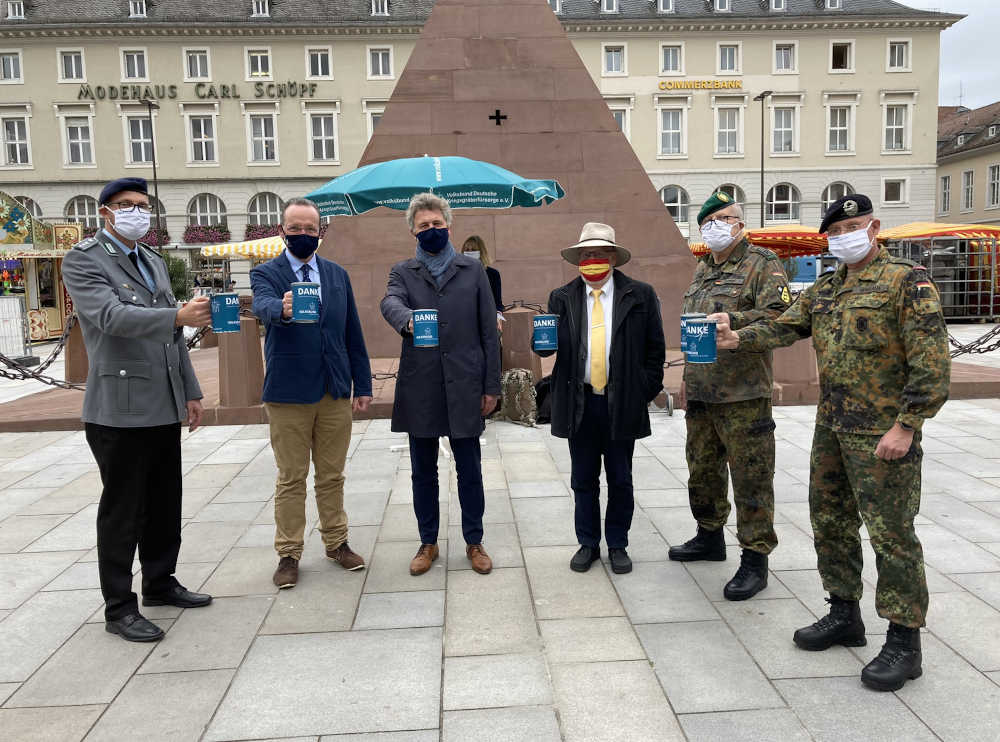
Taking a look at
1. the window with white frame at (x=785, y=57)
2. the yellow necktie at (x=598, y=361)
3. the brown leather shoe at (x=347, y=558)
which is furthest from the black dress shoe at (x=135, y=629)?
the window with white frame at (x=785, y=57)

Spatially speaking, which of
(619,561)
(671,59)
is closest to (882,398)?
(619,561)

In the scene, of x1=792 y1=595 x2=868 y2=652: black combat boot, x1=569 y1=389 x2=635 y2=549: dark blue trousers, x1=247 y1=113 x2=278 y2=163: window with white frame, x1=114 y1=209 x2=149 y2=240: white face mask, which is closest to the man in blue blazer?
x1=114 y1=209 x2=149 y2=240: white face mask

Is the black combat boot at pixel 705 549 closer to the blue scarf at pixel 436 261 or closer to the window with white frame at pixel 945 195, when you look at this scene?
the blue scarf at pixel 436 261

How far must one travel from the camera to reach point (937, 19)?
4091 cm

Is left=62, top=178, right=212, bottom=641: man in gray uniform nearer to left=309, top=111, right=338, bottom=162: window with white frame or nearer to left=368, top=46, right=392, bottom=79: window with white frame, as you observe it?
left=309, top=111, right=338, bottom=162: window with white frame

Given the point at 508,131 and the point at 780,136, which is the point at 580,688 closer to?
the point at 508,131

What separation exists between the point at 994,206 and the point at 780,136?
12785mm

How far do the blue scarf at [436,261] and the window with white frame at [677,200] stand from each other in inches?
1564

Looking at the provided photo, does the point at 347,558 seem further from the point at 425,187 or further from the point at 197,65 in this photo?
the point at 197,65

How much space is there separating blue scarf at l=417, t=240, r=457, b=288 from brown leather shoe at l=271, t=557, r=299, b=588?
1.62m

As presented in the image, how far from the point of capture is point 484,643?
10.6ft

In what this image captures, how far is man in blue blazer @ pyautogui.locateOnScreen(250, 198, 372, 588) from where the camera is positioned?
376 centimetres

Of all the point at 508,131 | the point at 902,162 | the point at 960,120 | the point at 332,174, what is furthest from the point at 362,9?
the point at 960,120

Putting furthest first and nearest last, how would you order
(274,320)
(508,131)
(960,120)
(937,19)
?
(960,120) < (937,19) < (508,131) < (274,320)
